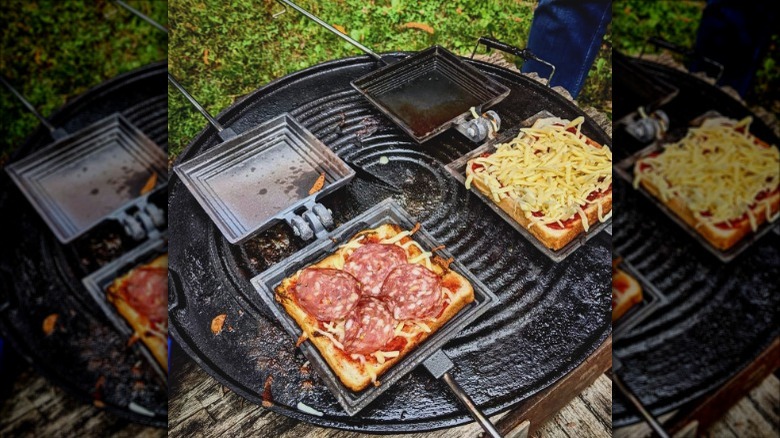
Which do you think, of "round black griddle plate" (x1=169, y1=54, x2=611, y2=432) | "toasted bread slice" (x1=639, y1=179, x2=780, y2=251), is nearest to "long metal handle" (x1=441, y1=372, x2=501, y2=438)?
"round black griddle plate" (x1=169, y1=54, x2=611, y2=432)

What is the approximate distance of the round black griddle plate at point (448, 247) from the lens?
1745 mm

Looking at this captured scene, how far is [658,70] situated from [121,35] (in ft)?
12.0

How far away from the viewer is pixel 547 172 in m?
2.13

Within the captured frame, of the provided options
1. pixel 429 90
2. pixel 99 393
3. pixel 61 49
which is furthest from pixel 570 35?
pixel 61 49

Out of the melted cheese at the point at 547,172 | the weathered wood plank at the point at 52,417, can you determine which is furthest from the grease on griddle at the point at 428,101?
the weathered wood plank at the point at 52,417

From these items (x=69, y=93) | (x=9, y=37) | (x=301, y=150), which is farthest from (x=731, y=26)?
(x=9, y=37)

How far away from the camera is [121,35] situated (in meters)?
3.69

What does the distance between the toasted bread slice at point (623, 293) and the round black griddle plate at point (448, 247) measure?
0.19 ft

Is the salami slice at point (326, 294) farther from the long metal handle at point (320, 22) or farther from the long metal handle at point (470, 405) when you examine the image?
the long metal handle at point (320, 22)

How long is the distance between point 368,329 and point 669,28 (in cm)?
233

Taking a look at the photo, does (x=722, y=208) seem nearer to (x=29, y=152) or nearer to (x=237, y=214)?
(x=237, y=214)

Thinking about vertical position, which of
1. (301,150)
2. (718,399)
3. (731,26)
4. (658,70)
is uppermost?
(731,26)

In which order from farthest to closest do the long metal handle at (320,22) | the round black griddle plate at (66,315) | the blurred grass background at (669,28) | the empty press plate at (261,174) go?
1. the blurred grass background at (669,28)
2. the long metal handle at (320,22)
3. the round black griddle plate at (66,315)
4. the empty press plate at (261,174)

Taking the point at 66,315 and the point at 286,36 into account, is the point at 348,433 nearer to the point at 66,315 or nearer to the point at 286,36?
the point at 66,315
